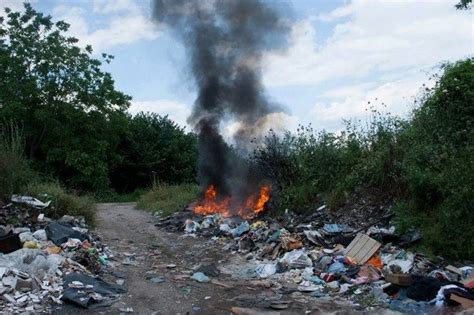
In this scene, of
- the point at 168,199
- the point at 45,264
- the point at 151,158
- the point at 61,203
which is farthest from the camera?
the point at 151,158

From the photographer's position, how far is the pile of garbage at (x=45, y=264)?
6.12 metres

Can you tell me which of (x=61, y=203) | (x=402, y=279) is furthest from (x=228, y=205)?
(x=402, y=279)

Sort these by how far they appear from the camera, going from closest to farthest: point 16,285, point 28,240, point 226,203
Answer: point 16,285 → point 28,240 → point 226,203

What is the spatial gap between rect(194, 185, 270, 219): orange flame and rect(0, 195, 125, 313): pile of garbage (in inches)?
179

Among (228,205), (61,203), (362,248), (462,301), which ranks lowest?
(462,301)

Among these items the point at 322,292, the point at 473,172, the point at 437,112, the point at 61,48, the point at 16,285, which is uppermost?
the point at 61,48

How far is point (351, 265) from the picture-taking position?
7.69 meters

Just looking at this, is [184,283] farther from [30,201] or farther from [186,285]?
[30,201]

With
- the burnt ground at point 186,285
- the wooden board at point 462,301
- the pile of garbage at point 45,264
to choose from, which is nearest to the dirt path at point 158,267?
the burnt ground at point 186,285

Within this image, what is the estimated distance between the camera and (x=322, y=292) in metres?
6.84

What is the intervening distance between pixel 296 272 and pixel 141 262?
2948mm

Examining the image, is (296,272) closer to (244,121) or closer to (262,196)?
(262,196)

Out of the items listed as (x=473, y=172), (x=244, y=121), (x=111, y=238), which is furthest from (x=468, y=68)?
(x=111, y=238)

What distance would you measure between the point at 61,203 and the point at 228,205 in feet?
17.4
